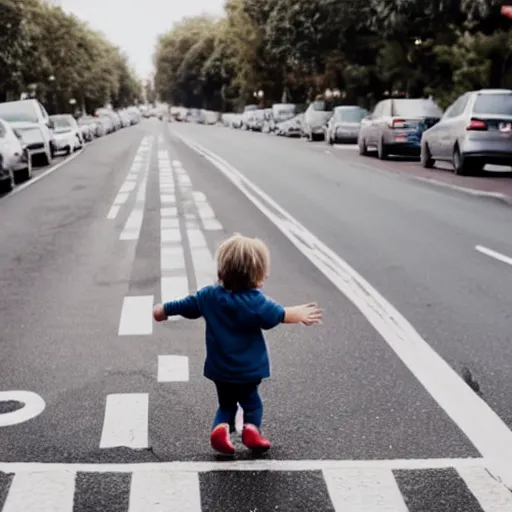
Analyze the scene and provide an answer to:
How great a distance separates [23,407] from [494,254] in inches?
248

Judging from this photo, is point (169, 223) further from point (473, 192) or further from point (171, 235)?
point (473, 192)

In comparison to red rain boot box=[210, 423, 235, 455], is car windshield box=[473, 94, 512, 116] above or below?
below

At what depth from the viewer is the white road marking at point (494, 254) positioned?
968cm

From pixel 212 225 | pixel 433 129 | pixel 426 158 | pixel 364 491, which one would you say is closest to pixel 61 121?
pixel 426 158

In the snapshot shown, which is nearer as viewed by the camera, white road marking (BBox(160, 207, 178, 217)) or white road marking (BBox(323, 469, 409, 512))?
white road marking (BBox(323, 469, 409, 512))

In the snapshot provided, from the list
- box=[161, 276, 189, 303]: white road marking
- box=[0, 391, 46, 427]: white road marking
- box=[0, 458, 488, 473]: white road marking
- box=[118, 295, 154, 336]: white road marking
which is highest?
box=[0, 458, 488, 473]: white road marking

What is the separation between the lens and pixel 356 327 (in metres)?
6.78

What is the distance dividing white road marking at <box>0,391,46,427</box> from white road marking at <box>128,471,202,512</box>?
1.02 m

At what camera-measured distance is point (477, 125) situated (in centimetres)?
2020

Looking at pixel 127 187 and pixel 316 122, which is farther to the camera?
pixel 316 122

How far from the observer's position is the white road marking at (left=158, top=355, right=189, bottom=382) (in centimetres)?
551

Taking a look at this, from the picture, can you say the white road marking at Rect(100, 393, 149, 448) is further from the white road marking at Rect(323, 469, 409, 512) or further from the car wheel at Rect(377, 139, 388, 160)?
the car wheel at Rect(377, 139, 388, 160)

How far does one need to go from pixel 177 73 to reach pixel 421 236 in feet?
449

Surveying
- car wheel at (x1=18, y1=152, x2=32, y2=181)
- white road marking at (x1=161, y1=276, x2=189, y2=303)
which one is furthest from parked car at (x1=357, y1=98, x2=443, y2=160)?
white road marking at (x1=161, y1=276, x2=189, y2=303)
